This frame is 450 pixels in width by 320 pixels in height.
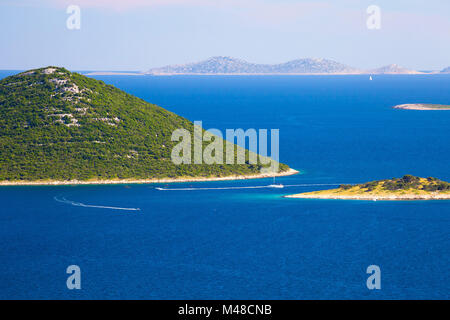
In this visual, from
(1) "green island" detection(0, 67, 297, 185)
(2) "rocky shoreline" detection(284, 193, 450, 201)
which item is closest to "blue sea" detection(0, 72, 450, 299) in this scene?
(2) "rocky shoreline" detection(284, 193, 450, 201)

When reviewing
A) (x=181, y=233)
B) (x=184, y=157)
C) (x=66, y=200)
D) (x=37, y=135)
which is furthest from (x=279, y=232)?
(x=37, y=135)

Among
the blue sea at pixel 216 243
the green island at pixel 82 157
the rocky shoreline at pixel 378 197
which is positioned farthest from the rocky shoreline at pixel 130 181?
the rocky shoreline at pixel 378 197

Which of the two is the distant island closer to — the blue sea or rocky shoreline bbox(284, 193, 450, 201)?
rocky shoreline bbox(284, 193, 450, 201)

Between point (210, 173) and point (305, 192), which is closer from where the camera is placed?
point (305, 192)

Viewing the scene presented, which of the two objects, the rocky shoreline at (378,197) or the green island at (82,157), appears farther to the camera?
the green island at (82,157)

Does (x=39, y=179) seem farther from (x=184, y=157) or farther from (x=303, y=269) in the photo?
(x=303, y=269)

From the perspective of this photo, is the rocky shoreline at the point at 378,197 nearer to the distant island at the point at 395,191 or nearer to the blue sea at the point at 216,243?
the distant island at the point at 395,191

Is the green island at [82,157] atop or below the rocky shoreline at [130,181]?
atop
